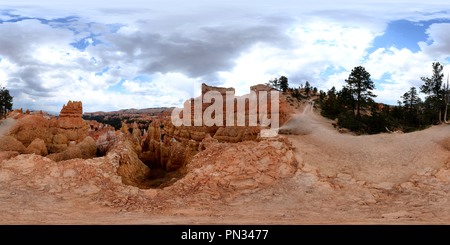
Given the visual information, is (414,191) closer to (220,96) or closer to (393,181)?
(393,181)

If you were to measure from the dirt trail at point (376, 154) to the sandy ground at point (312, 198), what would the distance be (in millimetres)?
42

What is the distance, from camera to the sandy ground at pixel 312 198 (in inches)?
463

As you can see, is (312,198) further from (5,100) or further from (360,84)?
(5,100)

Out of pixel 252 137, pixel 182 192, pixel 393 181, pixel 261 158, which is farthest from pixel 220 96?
pixel 393 181

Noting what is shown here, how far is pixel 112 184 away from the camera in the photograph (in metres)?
15.1

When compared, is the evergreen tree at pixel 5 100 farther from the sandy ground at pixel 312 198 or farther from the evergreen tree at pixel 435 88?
the evergreen tree at pixel 435 88

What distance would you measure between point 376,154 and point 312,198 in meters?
5.32

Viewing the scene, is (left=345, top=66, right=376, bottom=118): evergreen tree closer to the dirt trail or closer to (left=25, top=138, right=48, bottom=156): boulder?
the dirt trail

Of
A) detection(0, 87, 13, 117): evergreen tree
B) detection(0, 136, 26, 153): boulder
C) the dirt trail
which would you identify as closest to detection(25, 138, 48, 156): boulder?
detection(0, 136, 26, 153): boulder

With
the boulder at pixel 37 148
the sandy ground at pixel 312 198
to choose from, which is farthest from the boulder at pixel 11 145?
the sandy ground at pixel 312 198

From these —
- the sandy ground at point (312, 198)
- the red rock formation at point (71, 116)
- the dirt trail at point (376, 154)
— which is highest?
the red rock formation at point (71, 116)

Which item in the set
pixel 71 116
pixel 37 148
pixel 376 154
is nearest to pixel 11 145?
pixel 37 148

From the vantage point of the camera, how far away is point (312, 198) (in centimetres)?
1398

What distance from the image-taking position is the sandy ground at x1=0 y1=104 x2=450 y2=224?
11766 mm
